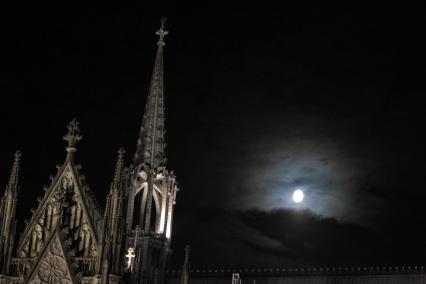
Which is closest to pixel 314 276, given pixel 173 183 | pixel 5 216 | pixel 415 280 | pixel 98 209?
pixel 415 280

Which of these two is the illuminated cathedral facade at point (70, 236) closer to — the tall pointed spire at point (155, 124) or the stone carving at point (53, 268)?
the stone carving at point (53, 268)

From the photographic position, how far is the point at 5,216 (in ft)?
145

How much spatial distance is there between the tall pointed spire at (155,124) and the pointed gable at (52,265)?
1499cm

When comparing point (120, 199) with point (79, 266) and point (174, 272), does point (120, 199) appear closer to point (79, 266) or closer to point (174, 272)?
point (79, 266)

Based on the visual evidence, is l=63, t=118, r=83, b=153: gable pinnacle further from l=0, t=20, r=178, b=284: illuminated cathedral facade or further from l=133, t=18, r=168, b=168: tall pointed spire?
l=133, t=18, r=168, b=168: tall pointed spire

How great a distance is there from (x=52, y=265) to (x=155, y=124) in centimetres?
1834

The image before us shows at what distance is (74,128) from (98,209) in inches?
168

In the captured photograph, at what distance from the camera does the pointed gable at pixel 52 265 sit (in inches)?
1715

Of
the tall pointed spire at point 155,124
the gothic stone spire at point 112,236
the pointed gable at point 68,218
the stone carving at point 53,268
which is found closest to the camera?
the gothic stone spire at point 112,236

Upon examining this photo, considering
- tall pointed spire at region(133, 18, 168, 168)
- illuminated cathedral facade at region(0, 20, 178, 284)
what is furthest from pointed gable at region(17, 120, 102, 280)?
tall pointed spire at region(133, 18, 168, 168)

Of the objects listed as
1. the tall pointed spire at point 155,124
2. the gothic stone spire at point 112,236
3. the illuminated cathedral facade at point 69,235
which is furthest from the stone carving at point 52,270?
the tall pointed spire at point 155,124

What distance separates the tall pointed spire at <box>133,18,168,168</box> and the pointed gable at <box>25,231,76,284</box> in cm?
1499

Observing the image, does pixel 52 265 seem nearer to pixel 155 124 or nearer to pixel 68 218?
pixel 68 218

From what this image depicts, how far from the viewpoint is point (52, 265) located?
4381cm
